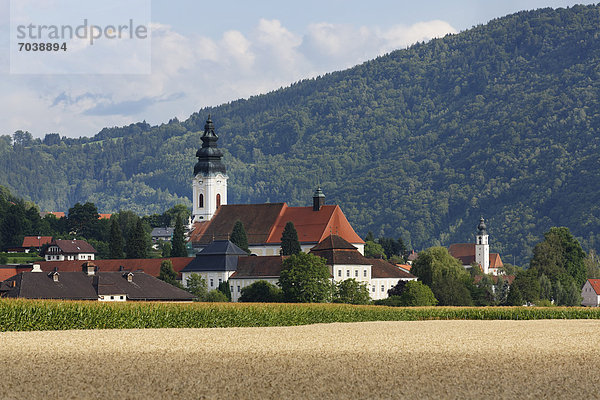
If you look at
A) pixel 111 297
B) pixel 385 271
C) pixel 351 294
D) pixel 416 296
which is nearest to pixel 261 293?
pixel 351 294

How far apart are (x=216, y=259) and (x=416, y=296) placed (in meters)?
35.1

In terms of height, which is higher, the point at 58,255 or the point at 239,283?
the point at 58,255

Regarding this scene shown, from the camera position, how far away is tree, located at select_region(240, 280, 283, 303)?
118 meters

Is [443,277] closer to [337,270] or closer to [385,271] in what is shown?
[385,271]

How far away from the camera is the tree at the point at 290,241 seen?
143375 millimetres

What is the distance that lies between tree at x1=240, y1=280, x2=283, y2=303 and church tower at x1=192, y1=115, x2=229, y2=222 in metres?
56.2

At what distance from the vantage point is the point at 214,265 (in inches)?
5482

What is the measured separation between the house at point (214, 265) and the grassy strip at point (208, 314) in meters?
53.0

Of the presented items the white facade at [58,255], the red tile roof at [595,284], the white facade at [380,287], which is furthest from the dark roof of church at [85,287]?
the red tile roof at [595,284]

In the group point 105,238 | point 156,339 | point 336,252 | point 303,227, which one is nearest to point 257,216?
point 303,227

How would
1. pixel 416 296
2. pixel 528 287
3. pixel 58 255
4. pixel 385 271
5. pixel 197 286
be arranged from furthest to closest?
pixel 58 255, pixel 385 271, pixel 528 287, pixel 197 286, pixel 416 296

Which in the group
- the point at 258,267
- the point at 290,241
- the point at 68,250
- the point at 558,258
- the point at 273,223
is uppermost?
the point at 273,223

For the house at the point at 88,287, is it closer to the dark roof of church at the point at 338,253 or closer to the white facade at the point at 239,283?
the white facade at the point at 239,283

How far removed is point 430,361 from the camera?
124 ft
